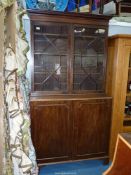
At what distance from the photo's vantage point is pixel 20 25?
4.63ft

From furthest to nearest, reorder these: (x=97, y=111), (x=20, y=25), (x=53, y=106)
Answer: (x=97, y=111) → (x=53, y=106) → (x=20, y=25)

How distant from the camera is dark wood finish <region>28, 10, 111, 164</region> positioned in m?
2.32

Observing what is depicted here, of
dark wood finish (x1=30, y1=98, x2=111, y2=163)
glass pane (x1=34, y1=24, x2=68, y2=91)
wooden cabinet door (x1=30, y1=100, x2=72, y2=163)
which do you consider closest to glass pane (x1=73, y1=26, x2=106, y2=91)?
glass pane (x1=34, y1=24, x2=68, y2=91)

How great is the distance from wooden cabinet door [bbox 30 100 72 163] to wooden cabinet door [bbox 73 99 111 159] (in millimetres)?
114

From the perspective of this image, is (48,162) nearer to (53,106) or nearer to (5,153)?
(53,106)

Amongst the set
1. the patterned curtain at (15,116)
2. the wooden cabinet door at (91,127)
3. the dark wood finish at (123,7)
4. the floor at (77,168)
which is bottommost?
the floor at (77,168)

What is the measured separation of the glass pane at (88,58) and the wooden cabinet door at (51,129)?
16.2 inches

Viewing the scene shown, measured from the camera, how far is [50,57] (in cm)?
243

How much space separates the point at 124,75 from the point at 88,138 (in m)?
0.99

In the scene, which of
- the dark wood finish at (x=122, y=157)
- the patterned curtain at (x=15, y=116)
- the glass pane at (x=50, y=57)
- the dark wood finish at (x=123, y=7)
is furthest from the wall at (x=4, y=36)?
the dark wood finish at (x=123, y=7)

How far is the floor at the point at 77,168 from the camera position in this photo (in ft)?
7.98

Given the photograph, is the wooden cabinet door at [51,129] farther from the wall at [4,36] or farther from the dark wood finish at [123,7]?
the dark wood finish at [123,7]

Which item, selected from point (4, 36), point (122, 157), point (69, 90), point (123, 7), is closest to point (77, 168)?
point (69, 90)

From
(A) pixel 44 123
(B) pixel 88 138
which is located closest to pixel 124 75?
(B) pixel 88 138
